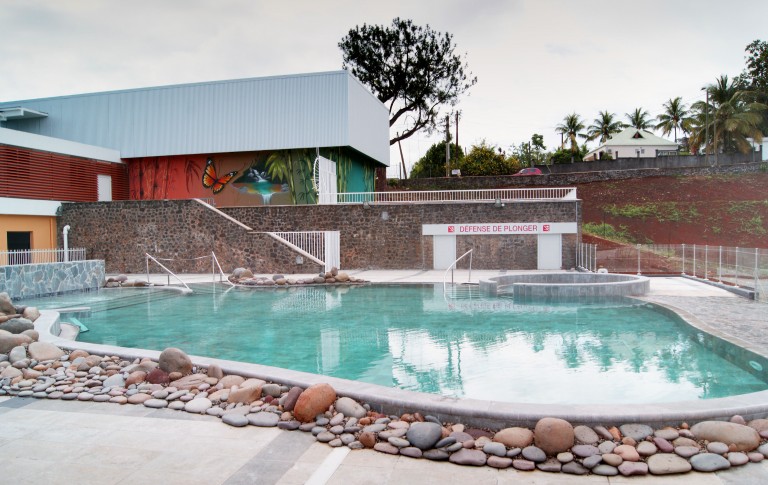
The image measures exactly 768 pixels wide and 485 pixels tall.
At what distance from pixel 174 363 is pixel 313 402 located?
2.20 m

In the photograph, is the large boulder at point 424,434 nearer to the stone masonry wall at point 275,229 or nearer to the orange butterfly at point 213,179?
the stone masonry wall at point 275,229

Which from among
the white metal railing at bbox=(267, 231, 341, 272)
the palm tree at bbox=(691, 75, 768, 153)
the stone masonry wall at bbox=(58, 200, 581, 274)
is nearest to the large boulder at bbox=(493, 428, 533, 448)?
the white metal railing at bbox=(267, 231, 341, 272)

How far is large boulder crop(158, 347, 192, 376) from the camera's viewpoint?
627cm

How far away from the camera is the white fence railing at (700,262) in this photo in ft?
42.0

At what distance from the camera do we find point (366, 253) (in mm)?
23625

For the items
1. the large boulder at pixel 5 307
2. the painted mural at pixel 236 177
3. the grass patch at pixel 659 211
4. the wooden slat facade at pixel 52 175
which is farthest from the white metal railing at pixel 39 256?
the grass patch at pixel 659 211

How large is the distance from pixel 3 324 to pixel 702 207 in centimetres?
3500

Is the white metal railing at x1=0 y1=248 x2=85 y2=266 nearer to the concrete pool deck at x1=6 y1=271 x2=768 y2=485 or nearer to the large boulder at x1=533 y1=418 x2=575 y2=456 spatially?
the concrete pool deck at x1=6 y1=271 x2=768 y2=485

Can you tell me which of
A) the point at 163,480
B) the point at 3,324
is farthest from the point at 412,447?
the point at 3,324

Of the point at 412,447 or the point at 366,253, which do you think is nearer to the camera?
the point at 412,447

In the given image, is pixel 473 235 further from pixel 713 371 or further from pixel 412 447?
pixel 412 447

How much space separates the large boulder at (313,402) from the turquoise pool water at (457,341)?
5.85 ft

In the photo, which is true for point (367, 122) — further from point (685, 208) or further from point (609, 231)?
point (685, 208)

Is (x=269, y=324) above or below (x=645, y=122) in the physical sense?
below
